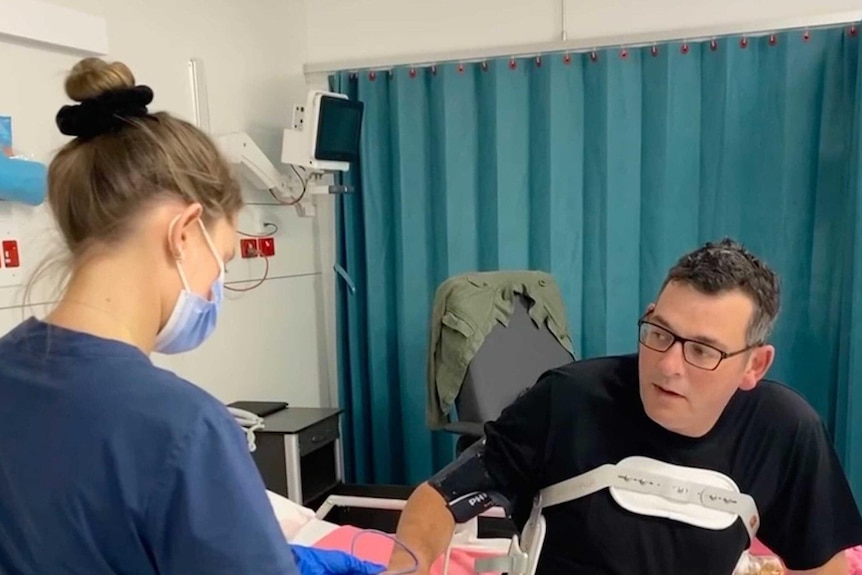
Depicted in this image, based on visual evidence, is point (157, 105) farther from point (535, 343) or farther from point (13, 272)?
point (535, 343)

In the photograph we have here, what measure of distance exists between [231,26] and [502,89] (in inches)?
42.0

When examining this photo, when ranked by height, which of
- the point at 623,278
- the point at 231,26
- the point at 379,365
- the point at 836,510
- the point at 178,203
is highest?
the point at 231,26

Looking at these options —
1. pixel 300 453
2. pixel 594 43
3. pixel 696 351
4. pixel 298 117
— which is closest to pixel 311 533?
pixel 300 453

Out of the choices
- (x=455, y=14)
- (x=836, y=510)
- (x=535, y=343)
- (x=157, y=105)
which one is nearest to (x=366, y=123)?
(x=455, y=14)

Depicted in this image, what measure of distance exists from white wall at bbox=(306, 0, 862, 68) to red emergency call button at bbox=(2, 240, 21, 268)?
5.69 feet

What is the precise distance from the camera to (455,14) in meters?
3.28

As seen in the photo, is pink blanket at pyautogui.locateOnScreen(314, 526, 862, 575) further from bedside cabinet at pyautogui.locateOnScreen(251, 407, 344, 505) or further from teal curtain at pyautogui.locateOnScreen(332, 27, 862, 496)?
teal curtain at pyautogui.locateOnScreen(332, 27, 862, 496)

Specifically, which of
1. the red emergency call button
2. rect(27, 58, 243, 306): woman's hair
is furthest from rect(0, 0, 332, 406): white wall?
rect(27, 58, 243, 306): woman's hair

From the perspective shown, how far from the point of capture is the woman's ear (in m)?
0.85

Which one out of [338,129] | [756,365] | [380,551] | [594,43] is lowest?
[380,551]

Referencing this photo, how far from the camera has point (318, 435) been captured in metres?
2.77

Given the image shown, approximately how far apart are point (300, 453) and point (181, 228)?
1914mm

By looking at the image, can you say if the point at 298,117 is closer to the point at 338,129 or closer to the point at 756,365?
the point at 338,129

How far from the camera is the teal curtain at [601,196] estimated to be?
2781 mm
